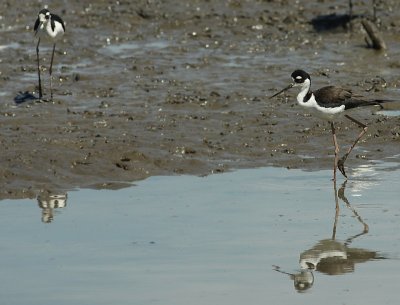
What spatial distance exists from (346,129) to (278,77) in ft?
7.91

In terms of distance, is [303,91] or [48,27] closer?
[303,91]

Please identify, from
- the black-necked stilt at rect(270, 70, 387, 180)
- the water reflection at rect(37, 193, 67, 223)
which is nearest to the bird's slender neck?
the black-necked stilt at rect(270, 70, 387, 180)

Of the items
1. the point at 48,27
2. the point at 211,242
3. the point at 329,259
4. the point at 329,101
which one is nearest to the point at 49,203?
the point at 211,242

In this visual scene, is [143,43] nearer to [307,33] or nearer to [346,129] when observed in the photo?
[307,33]

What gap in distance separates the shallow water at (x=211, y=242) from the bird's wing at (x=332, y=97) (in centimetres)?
79

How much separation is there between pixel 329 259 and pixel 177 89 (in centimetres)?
682

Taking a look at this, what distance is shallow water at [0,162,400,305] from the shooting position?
851 cm

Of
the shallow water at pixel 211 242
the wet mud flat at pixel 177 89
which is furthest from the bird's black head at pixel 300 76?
the shallow water at pixel 211 242

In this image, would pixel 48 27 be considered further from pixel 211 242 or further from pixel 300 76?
pixel 211 242

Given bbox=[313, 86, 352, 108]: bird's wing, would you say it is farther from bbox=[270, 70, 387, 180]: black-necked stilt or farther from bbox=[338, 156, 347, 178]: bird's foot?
bbox=[338, 156, 347, 178]: bird's foot

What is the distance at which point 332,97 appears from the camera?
12.8 metres

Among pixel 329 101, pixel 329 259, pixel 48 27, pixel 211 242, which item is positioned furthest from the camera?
pixel 48 27

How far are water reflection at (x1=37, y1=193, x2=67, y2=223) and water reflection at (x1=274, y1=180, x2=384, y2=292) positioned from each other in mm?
2490

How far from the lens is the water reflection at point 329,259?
29.2 feet
